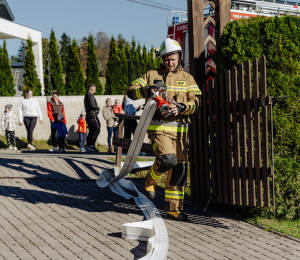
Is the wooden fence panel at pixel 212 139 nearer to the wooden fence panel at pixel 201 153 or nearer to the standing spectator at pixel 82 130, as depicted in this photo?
the wooden fence panel at pixel 201 153

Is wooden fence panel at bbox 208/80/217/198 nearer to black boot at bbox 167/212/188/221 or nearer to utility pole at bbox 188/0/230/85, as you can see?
black boot at bbox 167/212/188/221

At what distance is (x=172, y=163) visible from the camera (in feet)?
15.3

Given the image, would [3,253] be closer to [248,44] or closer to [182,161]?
[182,161]

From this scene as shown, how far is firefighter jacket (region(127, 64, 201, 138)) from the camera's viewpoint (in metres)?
4.74

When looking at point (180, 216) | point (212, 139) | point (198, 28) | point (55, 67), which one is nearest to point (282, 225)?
point (180, 216)

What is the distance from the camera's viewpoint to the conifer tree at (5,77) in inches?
672

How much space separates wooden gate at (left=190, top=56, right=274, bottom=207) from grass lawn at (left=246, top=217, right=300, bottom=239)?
36cm

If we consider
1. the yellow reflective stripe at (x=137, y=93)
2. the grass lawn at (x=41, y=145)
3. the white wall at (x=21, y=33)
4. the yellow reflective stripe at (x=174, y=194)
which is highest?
the white wall at (x=21, y=33)

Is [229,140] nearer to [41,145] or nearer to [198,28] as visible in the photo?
[198,28]

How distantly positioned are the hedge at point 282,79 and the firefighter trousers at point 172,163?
42.8 inches

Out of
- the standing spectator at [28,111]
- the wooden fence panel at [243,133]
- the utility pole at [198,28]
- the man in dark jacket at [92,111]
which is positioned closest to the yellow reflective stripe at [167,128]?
the wooden fence panel at [243,133]

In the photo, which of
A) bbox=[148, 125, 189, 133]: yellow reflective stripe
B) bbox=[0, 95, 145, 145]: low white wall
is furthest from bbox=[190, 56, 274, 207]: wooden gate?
bbox=[0, 95, 145, 145]: low white wall

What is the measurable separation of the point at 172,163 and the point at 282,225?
145cm

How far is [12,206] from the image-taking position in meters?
5.21
